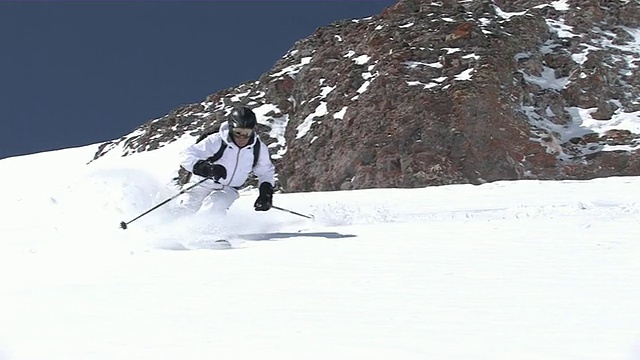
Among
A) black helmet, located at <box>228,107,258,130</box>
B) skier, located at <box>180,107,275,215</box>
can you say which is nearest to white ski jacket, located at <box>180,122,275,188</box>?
skier, located at <box>180,107,275,215</box>

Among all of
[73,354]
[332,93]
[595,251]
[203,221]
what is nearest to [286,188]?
[332,93]

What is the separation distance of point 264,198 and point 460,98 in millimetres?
27618

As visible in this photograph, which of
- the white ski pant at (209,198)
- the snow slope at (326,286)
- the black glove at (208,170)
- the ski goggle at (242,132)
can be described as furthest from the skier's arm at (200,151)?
the snow slope at (326,286)

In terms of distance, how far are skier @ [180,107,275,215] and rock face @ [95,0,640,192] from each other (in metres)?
22.6

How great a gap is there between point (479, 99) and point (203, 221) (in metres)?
27.9

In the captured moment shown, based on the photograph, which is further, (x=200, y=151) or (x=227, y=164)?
(x=227, y=164)

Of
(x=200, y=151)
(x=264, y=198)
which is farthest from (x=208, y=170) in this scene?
(x=264, y=198)

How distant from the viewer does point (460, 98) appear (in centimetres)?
3388

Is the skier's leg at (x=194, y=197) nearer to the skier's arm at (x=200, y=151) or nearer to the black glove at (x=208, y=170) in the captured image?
the skier's arm at (x=200, y=151)

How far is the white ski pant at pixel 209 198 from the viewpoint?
7.91 m

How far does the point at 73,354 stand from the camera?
2.58 meters

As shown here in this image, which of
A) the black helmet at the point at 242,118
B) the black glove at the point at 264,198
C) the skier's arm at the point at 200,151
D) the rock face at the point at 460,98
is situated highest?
the black helmet at the point at 242,118

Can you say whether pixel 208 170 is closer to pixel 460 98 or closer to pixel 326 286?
pixel 326 286

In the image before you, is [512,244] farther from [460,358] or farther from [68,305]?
[68,305]
